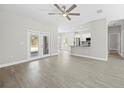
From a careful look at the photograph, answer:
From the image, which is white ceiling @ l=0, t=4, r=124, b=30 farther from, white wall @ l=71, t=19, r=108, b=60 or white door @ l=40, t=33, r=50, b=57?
white door @ l=40, t=33, r=50, b=57

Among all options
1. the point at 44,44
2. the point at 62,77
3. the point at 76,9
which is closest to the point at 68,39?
the point at 44,44

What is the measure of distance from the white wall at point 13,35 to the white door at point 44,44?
1212mm

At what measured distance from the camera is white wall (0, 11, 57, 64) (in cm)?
517

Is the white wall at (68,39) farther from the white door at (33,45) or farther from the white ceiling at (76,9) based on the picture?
the white ceiling at (76,9)

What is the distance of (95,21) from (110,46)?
5.27 m

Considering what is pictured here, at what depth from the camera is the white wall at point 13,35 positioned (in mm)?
5172

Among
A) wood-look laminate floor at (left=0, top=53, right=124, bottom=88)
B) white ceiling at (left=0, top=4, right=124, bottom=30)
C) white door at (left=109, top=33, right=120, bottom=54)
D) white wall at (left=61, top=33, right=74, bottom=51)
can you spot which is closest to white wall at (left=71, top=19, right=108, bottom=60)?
white ceiling at (left=0, top=4, right=124, bottom=30)

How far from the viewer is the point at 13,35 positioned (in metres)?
5.67

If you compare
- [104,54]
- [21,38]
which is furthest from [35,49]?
[104,54]

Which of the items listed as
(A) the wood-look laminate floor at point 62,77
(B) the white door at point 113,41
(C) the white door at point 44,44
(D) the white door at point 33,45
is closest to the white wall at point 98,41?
(A) the wood-look laminate floor at point 62,77

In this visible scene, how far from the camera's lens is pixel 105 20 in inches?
256

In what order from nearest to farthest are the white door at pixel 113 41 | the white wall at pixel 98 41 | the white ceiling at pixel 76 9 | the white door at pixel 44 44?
the white ceiling at pixel 76 9 < the white wall at pixel 98 41 < the white door at pixel 44 44 < the white door at pixel 113 41

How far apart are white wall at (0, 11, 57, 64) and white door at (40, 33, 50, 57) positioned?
3.98 ft

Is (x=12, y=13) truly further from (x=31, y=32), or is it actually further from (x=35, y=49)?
(x=35, y=49)
